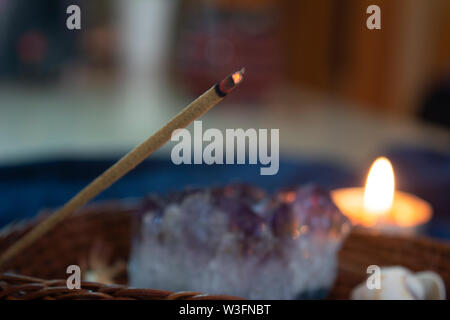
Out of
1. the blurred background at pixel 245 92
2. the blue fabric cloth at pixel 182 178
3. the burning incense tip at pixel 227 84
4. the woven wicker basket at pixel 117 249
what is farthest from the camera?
the blurred background at pixel 245 92

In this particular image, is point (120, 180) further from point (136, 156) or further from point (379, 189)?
point (136, 156)

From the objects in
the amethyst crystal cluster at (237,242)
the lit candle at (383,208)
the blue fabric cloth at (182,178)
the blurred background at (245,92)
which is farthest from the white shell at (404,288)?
the blurred background at (245,92)

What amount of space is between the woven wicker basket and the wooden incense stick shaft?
70mm

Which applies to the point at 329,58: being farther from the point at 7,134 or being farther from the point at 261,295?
the point at 261,295

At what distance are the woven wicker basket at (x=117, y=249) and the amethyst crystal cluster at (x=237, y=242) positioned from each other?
6cm

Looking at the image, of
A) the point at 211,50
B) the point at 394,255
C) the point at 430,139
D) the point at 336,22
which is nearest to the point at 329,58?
the point at 336,22

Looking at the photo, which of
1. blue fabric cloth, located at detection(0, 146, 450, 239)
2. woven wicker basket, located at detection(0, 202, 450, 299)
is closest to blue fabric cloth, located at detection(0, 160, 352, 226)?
blue fabric cloth, located at detection(0, 146, 450, 239)

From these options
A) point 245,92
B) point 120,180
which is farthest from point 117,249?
point 245,92

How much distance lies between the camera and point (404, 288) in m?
0.38

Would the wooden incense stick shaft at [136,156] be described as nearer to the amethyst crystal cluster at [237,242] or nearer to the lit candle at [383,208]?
the amethyst crystal cluster at [237,242]

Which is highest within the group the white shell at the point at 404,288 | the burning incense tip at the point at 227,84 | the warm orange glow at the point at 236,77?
the warm orange glow at the point at 236,77

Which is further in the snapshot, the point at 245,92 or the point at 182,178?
the point at 245,92

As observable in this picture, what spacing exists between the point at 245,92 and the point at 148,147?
3154 mm

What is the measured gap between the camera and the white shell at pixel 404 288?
37cm
